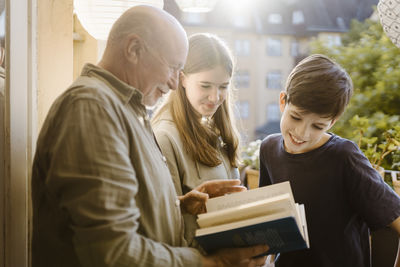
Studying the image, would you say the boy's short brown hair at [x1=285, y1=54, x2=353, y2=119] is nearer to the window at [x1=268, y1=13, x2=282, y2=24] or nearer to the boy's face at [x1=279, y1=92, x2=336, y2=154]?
the boy's face at [x1=279, y1=92, x2=336, y2=154]

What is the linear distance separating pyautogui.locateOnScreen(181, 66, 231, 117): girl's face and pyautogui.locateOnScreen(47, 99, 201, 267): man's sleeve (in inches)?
26.0

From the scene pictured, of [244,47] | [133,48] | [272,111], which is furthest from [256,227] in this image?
[272,111]

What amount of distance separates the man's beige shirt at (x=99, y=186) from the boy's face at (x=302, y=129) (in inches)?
22.1

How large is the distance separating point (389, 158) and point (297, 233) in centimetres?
156

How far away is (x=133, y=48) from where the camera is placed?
0.84 meters

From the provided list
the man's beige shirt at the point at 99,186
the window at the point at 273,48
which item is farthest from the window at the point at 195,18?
the man's beige shirt at the point at 99,186

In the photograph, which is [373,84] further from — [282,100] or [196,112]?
[196,112]

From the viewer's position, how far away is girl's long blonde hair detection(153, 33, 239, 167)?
4.39 ft

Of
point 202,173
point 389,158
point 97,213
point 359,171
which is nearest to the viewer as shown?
point 97,213

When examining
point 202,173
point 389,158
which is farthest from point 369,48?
point 202,173

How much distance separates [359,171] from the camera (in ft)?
3.77

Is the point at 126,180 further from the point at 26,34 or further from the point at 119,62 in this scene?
the point at 26,34

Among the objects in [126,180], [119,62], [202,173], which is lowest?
[202,173]

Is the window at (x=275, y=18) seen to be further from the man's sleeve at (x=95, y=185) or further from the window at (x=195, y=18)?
the man's sleeve at (x=95, y=185)
